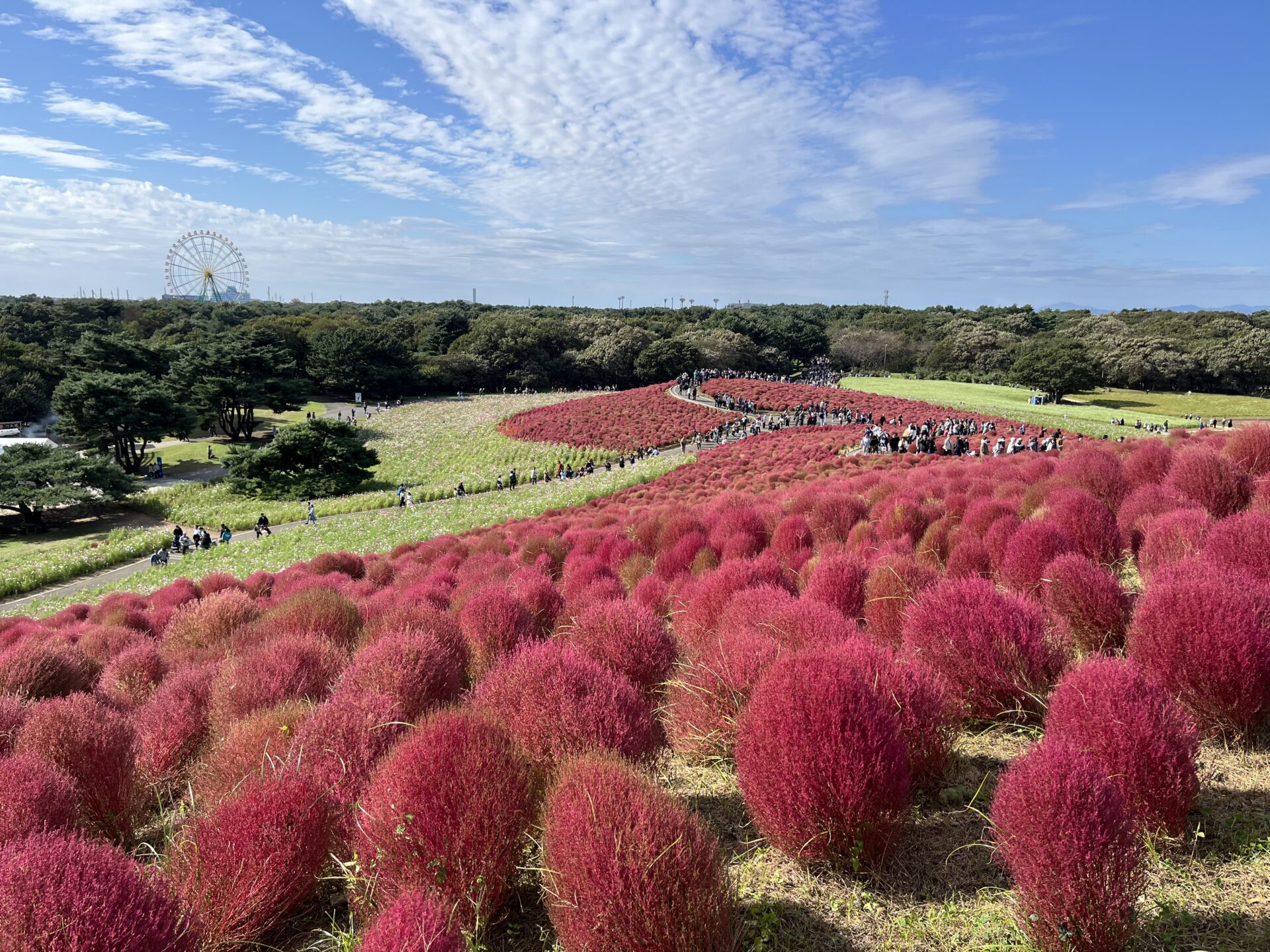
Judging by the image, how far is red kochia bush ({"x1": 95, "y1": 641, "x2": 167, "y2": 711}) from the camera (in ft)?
18.2

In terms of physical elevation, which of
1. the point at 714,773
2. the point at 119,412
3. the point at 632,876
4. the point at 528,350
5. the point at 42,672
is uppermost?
the point at 528,350

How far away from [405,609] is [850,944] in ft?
15.2

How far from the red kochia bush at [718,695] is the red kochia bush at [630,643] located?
0.42 m

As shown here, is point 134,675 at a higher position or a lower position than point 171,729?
lower

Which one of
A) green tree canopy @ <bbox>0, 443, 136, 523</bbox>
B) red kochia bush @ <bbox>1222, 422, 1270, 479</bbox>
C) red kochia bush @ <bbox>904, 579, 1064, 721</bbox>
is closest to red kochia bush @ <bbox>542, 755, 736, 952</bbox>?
red kochia bush @ <bbox>904, 579, 1064, 721</bbox>

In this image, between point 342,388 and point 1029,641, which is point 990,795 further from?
point 342,388

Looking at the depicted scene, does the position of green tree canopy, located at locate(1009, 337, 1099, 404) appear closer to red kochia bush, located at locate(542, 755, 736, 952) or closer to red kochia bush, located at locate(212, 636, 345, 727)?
red kochia bush, located at locate(212, 636, 345, 727)

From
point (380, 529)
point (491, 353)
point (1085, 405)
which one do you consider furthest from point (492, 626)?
point (491, 353)

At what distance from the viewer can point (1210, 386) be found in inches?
2338

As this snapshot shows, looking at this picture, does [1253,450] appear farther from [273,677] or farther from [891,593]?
[273,677]

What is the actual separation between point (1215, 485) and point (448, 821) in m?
7.56

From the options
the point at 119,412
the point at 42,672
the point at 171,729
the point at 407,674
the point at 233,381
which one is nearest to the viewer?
the point at 407,674

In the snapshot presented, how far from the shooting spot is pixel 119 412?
38.0m

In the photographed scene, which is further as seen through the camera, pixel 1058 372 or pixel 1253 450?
pixel 1058 372
